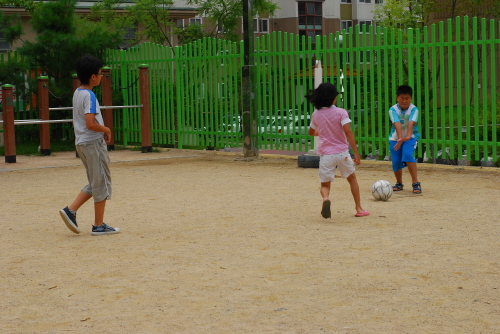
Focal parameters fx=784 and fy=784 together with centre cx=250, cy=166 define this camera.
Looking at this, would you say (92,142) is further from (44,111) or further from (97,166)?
(44,111)

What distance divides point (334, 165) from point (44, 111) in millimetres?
9820

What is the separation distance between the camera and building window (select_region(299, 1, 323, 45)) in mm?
54719

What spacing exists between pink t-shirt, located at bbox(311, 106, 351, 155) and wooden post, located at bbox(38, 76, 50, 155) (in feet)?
31.3

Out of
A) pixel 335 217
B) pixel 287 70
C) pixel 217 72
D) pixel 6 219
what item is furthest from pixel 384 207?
pixel 217 72

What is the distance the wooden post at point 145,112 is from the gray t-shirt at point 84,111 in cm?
944

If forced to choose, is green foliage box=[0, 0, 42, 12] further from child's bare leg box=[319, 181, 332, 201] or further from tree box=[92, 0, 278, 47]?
child's bare leg box=[319, 181, 332, 201]

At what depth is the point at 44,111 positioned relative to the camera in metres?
16.3

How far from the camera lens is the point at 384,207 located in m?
8.67

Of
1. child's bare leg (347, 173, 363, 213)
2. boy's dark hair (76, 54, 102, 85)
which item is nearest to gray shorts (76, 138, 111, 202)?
boy's dark hair (76, 54, 102, 85)

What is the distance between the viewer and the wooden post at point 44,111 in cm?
1633

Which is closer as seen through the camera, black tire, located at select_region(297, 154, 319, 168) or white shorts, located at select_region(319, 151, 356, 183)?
white shorts, located at select_region(319, 151, 356, 183)

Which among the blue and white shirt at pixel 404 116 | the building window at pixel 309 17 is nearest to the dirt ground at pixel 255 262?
the blue and white shirt at pixel 404 116

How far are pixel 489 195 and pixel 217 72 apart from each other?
26.2 feet

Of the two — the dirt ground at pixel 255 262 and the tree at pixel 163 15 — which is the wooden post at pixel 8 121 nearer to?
the dirt ground at pixel 255 262
